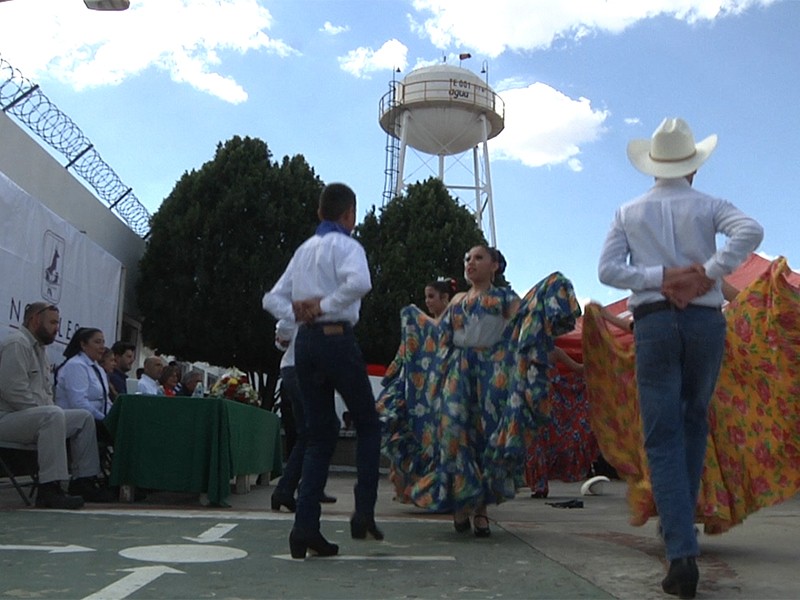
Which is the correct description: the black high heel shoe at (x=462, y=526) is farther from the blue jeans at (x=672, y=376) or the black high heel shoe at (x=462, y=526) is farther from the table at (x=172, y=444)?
the table at (x=172, y=444)

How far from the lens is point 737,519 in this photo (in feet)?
15.0

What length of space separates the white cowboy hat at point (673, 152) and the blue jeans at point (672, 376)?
642mm

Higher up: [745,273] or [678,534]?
[745,273]

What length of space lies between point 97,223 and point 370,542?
1491 centimetres

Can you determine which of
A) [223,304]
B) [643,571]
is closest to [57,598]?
[643,571]

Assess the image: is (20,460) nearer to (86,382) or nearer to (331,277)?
(86,382)

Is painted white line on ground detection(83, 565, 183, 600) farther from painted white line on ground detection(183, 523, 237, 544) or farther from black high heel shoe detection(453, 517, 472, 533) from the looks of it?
black high heel shoe detection(453, 517, 472, 533)

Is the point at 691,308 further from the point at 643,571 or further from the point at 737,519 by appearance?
the point at 737,519

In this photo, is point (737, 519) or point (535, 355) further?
point (535, 355)

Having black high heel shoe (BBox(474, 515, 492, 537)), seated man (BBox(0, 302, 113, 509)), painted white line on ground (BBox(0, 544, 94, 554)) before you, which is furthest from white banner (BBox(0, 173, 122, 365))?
black high heel shoe (BBox(474, 515, 492, 537))

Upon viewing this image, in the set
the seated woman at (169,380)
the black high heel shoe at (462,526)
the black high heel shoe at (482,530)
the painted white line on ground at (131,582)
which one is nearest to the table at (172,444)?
the black high heel shoe at (462,526)

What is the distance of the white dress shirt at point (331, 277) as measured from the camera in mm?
4281

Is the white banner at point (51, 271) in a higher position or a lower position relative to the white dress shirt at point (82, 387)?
higher

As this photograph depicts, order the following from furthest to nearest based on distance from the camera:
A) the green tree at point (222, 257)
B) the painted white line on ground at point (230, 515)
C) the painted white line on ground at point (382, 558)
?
the green tree at point (222, 257) → the painted white line on ground at point (230, 515) → the painted white line on ground at point (382, 558)
